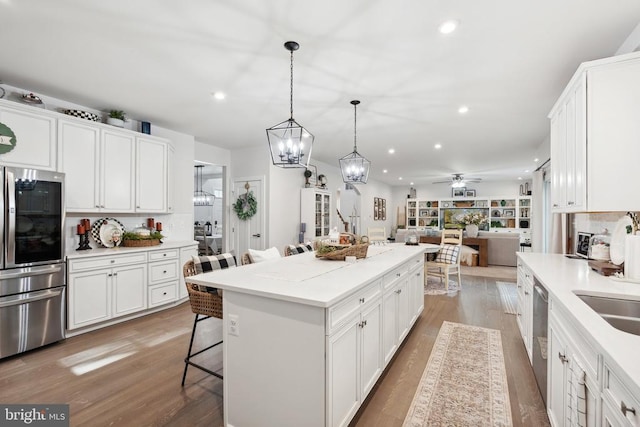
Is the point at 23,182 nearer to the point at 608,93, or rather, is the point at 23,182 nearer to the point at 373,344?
the point at 373,344

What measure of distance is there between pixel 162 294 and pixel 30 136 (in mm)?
2251

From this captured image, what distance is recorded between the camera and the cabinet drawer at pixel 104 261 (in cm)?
321

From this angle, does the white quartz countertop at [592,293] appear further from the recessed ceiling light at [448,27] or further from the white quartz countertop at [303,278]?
the recessed ceiling light at [448,27]

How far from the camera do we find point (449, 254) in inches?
206

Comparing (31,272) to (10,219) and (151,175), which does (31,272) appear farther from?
(151,175)

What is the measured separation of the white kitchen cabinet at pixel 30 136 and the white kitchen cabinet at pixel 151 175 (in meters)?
0.92

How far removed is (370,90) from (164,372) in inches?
Answer: 128

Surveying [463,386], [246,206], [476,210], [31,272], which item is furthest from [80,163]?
[476,210]

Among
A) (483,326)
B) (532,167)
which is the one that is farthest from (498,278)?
(532,167)

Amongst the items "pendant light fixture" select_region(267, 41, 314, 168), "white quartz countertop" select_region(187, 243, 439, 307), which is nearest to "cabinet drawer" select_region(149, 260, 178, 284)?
"white quartz countertop" select_region(187, 243, 439, 307)

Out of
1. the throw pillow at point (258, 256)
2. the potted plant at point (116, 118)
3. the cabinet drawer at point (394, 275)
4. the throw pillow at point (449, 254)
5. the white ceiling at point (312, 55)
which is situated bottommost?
the throw pillow at point (449, 254)

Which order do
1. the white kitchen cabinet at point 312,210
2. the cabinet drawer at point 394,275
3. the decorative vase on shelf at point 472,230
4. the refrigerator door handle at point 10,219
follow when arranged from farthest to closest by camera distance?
the decorative vase on shelf at point 472,230 → the white kitchen cabinet at point 312,210 → the refrigerator door handle at point 10,219 → the cabinet drawer at point 394,275

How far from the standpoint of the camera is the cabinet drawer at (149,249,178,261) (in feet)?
12.8

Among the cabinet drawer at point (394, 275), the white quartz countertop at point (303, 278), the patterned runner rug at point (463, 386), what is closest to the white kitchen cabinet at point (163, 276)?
the white quartz countertop at point (303, 278)
